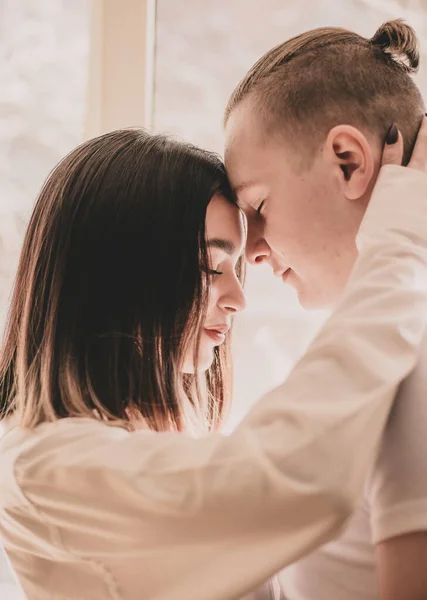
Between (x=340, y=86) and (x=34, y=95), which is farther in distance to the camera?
(x=34, y=95)

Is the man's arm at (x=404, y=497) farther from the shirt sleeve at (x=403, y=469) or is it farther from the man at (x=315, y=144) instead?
the man at (x=315, y=144)

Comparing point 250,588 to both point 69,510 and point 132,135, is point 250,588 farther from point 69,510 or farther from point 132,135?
point 132,135

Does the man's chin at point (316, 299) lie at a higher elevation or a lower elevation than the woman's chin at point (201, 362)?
higher

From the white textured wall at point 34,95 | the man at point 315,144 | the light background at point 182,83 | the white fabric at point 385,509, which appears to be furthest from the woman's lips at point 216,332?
the white textured wall at point 34,95

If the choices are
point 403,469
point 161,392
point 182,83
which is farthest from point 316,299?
point 182,83

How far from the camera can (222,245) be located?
112cm

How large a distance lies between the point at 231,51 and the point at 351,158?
1.91 feet

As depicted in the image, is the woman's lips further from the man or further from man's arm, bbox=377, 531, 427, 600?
man's arm, bbox=377, 531, 427, 600

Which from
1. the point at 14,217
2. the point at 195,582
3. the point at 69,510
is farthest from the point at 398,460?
the point at 14,217

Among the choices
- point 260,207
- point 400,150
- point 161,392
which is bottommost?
point 161,392

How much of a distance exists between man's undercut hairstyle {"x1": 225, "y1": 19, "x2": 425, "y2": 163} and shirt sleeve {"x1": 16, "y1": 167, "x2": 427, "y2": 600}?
0.76 feet

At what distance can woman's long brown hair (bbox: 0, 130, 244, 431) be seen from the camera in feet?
3.42

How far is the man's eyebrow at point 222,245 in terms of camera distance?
111 centimetres

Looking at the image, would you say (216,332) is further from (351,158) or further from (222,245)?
(351,158)
